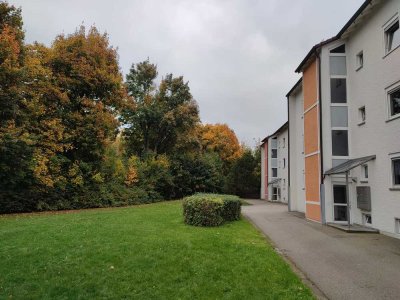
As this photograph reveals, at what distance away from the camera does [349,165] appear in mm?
15852

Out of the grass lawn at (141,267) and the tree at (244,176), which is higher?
the tree at (244,176)

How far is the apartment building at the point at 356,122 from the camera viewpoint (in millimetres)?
13633

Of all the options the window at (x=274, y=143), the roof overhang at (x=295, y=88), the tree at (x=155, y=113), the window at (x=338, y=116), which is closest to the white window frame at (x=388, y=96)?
the window at (x=338, y=116)

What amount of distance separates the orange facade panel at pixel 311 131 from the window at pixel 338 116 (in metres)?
1.01

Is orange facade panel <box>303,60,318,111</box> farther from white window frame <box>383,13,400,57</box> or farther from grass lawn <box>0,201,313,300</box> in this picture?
grass lawn <box>0,201,313,300</box>

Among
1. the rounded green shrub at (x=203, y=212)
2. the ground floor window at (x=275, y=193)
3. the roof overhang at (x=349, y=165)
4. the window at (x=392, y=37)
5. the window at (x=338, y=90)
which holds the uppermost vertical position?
the window at (x=392, y=37)

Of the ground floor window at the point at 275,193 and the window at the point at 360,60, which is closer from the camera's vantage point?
the window at the point at 360,60

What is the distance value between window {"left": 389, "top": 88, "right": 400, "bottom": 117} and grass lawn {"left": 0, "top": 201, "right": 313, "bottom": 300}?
23.7 feet

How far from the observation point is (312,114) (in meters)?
19.6

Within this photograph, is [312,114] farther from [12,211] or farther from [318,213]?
[12,211]

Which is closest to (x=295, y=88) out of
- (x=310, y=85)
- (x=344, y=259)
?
(x=310, y=85)

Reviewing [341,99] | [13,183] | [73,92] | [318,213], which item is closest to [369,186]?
[318,213]

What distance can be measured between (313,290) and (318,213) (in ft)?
39.3

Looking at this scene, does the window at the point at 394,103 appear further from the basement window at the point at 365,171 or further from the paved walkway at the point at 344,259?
the paved walkway at the point at 344,259
